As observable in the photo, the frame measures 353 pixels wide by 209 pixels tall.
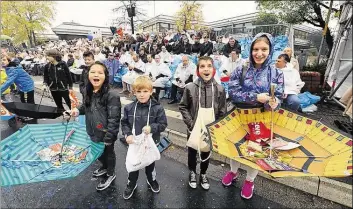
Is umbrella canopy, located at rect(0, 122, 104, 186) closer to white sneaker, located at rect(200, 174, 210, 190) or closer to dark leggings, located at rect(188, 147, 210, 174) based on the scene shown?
dark leggings, located at rect(188, 147, 210, 174)

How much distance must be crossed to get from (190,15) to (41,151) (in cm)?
2809

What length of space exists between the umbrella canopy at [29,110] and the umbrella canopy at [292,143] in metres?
4.15

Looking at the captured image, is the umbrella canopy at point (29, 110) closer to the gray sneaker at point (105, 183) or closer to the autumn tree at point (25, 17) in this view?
the gray sneaker at point (105, 183)

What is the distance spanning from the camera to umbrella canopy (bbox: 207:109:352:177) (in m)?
1.93

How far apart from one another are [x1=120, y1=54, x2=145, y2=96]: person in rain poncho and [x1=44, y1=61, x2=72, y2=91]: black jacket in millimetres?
3029

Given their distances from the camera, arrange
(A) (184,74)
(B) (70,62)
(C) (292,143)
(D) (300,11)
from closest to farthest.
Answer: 1. (C) (292,143)
2. (A) (184,74)
3. (B) (70,62)
4. (D) (300,11)

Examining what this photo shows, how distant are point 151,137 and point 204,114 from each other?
2.31 feet

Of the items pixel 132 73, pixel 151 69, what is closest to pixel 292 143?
pixel 151 69

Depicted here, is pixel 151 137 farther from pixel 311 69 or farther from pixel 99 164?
pixel 311 69

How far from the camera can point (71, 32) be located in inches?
1705

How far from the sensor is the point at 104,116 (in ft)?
9.80

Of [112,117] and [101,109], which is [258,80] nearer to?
[112,117]

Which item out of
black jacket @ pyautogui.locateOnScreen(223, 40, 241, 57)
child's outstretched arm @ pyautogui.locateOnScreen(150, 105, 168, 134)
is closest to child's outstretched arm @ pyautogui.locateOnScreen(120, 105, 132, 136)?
child's outstretched arm @ pyautogui.locateOnScreen(150, 105, 168, 134)

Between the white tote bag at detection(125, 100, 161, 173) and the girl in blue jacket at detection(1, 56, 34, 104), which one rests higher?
the girl in blue jacket at detection(1, 56, 34, 104)
